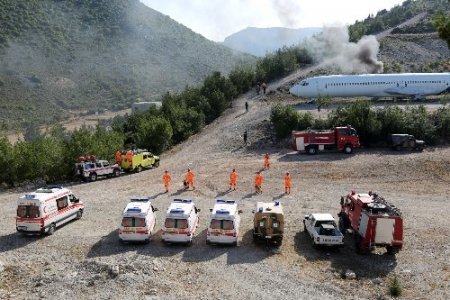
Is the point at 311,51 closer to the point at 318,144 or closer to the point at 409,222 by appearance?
the point at 318,144

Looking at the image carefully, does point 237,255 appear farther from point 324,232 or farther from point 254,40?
point 254,40

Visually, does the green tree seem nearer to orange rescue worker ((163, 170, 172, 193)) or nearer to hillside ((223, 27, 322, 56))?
orange rescue worker ((163, 170, 172, 193))

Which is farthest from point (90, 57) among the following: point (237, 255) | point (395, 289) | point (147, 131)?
point (395, 289)

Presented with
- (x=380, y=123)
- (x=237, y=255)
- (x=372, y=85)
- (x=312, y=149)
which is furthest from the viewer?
(x=372, y=85)

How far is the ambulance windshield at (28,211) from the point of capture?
22.6 metres

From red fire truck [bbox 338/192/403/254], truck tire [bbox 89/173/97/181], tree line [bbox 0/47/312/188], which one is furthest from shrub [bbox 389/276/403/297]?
tree line [bbox 0/47/312/188]

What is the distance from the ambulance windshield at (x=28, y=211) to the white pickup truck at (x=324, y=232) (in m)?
12.2

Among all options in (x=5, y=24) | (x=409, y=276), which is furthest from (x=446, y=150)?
(x=5, y=24)

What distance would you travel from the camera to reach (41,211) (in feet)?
74.3

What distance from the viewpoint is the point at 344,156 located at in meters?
39.1

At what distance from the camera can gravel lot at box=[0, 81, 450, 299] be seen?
18438 mm

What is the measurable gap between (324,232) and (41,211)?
40.8 ft

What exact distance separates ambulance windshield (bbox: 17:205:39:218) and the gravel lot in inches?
47.5

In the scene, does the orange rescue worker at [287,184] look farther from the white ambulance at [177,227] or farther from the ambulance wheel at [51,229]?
the ambulance wheel at [51,229]
